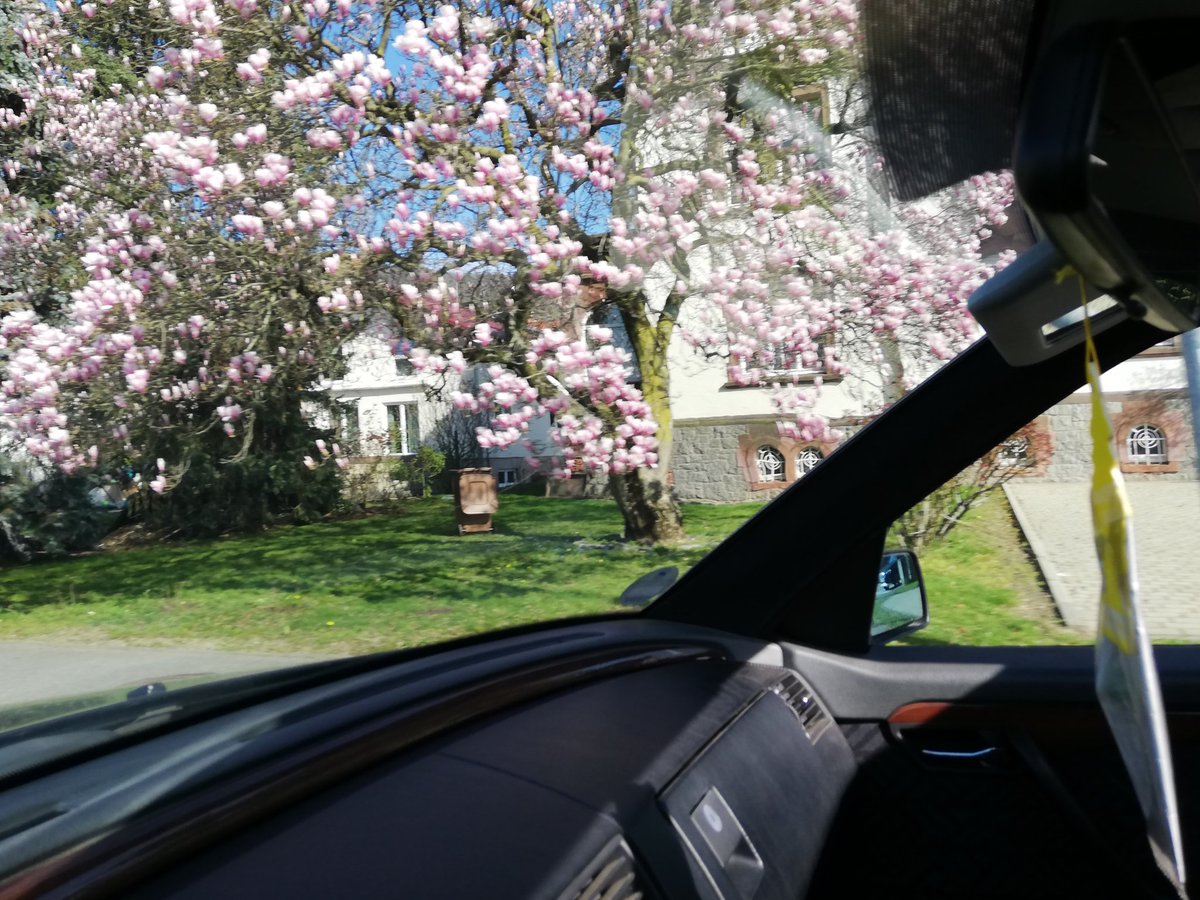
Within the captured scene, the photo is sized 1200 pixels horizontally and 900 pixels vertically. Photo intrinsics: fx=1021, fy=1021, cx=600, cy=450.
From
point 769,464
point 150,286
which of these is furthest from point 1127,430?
point 150,286

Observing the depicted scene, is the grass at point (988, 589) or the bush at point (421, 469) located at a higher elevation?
the bush at point (421, 469)

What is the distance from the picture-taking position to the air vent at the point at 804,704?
6.81 ft

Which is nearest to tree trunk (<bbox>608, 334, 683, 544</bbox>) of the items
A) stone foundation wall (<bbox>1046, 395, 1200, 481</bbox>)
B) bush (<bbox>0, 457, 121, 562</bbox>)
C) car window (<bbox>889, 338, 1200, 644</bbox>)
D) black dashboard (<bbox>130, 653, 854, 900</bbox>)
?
car window (<bbox>889, 338, 1200, 644</bbox>)

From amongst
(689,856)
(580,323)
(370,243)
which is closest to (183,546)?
(370,243)

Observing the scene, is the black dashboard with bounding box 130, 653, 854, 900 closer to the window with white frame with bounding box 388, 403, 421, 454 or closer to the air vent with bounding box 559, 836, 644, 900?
the air vent with bounding box 559, 836, 644, 900

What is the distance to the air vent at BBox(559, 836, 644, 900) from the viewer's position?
1.13 metres

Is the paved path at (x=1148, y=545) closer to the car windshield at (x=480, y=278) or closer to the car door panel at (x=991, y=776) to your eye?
the car door panel at (x=991, y=776)

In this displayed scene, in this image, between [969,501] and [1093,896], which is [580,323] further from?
[1093,896]

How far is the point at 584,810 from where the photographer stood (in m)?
1.27

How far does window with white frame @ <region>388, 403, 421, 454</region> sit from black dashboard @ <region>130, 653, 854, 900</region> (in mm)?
6683

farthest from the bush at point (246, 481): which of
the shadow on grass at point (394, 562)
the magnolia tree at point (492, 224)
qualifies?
the magnolia tree at point (492, 224)

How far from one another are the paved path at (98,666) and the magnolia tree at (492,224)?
8.59 ft

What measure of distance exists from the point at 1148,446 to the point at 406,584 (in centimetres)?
405

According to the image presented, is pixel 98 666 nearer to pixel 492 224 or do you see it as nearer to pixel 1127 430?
pixel 1127 430
